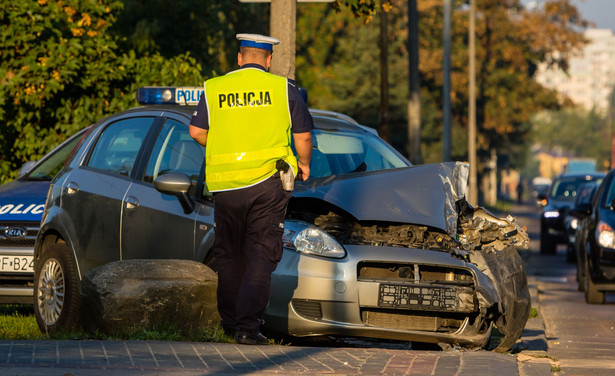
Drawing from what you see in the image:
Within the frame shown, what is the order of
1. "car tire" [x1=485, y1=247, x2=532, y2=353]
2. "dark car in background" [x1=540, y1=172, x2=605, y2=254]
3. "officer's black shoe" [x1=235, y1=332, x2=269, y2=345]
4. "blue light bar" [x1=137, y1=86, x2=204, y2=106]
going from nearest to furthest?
A: "officer's black shoe" [x1=235, y1=332, x2=269, y2=345]
"car tire" [x1=485, y1=247, x2=532, y2=353]
"blue light bar" [x1=137, y1=86, x2=204, y2=106]
"dark car in background" [x1=540, y1=172, x2=605, y2=254]

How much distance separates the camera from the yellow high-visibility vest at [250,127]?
6625 millimetres

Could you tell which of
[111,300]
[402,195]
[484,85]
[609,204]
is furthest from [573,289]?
[484,85]

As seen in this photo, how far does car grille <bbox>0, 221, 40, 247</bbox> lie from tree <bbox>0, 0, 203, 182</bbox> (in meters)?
4.94

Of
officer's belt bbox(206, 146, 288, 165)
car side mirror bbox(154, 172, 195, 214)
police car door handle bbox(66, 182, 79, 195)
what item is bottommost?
police car door handle bbox(66, 182, 79, 195)

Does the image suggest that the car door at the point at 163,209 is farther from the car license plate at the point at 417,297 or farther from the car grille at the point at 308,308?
the car license plate at the point at 417,297

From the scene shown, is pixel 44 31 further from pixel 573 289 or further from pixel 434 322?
pixel 434 322

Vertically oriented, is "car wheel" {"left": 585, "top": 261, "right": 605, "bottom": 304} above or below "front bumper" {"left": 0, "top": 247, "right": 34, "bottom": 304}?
below

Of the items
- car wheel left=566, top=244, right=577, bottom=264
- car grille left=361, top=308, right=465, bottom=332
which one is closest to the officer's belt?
car grille left=361, top=308, right=465, bottom=332

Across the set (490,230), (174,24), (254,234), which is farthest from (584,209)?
(174,24)

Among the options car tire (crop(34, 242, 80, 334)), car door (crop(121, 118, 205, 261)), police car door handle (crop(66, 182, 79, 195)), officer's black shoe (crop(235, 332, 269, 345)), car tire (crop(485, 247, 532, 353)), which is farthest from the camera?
police car door handle (crop(66, 182, 79, 195))

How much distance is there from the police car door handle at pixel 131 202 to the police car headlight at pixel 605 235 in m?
6.33

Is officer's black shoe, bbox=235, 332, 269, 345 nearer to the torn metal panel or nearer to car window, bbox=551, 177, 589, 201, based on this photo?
the torn metal panel

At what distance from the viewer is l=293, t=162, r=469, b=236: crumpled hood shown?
23.7ft

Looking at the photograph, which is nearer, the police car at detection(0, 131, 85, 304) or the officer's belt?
the officer's belt
